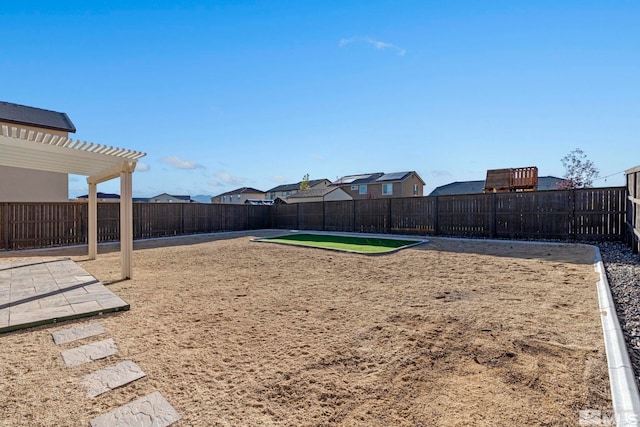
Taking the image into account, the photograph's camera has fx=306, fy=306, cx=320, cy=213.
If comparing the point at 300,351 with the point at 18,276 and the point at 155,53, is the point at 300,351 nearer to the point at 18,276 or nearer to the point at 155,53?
the point at 18,276

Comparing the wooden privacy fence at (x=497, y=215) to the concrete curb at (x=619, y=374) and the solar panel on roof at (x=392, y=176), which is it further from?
the solar panel on roof at (x=392, y=176)

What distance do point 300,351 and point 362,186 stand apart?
104ft

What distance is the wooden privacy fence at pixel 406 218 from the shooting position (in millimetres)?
9438

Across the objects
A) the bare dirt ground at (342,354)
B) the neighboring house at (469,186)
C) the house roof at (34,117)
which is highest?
the house roof at (34,117)

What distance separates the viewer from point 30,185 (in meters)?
13.8

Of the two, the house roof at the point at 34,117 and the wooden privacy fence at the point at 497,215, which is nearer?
the wooden privacy fence at the point at 497,215

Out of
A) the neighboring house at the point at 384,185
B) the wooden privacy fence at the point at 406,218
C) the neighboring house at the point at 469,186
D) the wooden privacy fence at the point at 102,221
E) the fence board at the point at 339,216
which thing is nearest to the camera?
the wooden privacy fence at the point at 406,218

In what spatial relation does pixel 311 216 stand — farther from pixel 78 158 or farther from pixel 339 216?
pixel 78 158

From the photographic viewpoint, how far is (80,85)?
9.55 m

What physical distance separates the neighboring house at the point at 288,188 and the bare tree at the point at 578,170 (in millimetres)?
25630

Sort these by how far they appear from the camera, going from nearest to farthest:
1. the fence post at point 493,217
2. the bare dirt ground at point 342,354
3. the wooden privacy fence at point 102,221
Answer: the bare dirt ground at point 342,354 → the wooden privacy fence at point 102,221 → the fence post at point 493,217

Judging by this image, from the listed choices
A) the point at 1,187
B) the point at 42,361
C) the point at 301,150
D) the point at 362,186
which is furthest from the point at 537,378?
the point at 362,186

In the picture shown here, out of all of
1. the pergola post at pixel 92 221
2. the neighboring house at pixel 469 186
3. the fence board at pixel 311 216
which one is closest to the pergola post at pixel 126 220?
the pergola post at pixel 92 221

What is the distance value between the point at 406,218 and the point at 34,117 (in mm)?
18826
